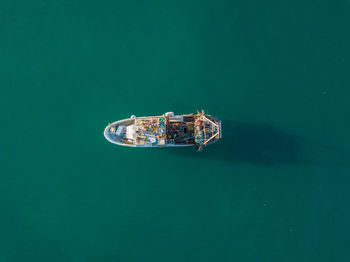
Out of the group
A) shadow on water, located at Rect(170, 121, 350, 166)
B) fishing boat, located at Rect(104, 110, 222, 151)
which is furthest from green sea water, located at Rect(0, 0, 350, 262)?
fishing boat, located at Rect(104, 110, 222, 151)

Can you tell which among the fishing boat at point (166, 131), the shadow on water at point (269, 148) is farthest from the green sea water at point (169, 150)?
the fishing boat at point (166, 131)

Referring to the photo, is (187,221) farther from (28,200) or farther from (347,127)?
(347,127)

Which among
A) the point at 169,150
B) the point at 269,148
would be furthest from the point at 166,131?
the point at 269,148

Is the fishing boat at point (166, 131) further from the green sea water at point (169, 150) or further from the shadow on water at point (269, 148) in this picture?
the shadow on water at point (269, 148)

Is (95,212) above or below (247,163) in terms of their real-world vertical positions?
below

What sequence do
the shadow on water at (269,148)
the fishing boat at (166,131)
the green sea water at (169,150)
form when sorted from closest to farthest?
the fishing boat at (166,131) → the green sea water at (169,150) → the shadow on water at (269,148)

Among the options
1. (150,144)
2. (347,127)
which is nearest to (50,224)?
(150,144)
